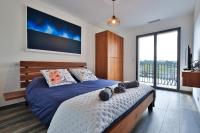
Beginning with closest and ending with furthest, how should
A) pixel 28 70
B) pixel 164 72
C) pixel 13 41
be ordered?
pixel 13 41, pixel 28 70, pixel 164 72

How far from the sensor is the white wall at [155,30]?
12.5ft

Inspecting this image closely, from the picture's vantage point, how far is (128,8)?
10.5ft

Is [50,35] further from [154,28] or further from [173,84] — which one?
[173,84]

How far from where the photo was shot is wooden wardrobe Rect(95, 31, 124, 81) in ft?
13.6

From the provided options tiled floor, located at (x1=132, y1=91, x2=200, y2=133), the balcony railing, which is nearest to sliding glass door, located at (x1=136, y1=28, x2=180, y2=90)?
the balcony railing

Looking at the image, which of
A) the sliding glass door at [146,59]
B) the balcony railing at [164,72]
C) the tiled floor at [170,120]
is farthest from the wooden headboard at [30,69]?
the balcony railing at [164,72]

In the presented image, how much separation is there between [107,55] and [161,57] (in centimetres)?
222

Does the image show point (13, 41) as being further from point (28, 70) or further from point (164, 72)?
point (164, 72)

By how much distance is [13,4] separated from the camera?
2.46 metres

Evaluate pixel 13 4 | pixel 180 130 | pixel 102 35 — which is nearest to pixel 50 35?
pixel 13 4

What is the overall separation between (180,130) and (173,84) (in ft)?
11.4

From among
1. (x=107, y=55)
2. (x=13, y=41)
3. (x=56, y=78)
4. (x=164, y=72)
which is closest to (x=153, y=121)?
(x=56, y=78)

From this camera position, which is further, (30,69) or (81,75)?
(81,75)

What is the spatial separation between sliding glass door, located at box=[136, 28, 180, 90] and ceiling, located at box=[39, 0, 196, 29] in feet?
2.66
